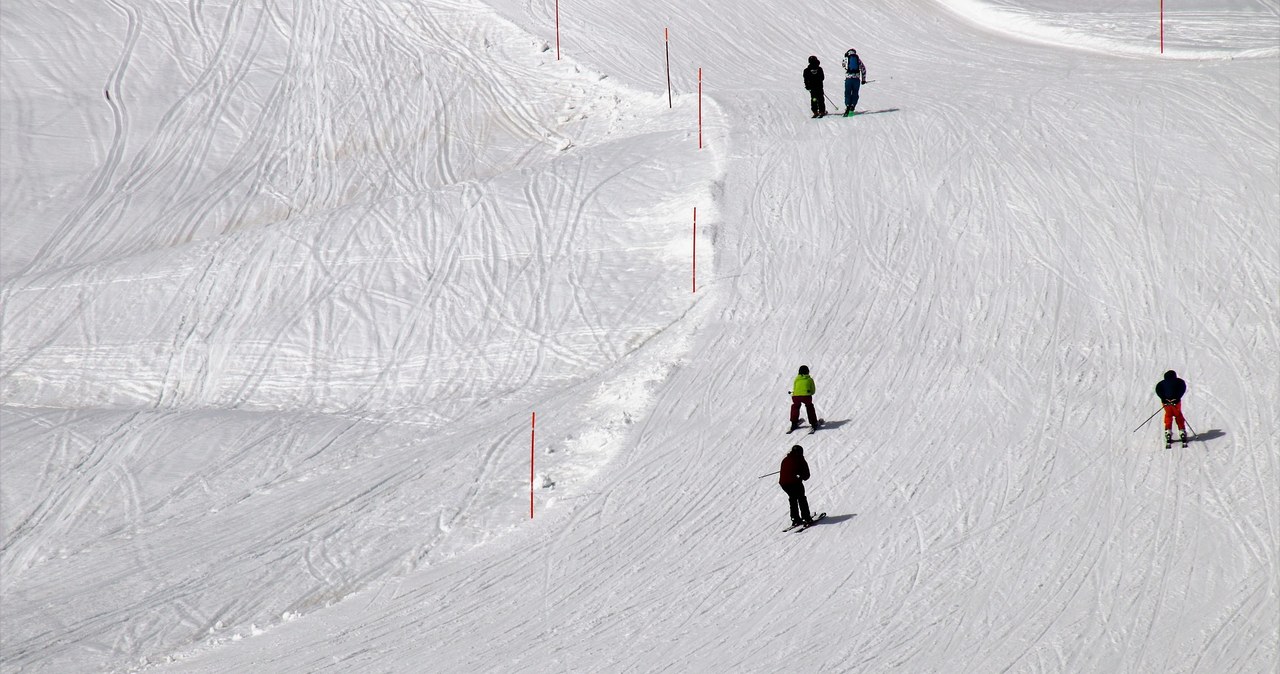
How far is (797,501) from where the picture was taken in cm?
A: 1450

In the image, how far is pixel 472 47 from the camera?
3127 cm

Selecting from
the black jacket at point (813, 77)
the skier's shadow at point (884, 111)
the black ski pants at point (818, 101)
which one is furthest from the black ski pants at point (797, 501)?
the skier's shadow at point (884, 111)

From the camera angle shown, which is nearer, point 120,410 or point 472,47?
point 120,410

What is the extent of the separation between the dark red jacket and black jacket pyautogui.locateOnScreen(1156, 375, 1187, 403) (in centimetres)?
468

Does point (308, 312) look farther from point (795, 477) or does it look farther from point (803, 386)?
point (795, 477)

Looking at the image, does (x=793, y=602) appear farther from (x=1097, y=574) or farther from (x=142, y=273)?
(x=142, y=273)

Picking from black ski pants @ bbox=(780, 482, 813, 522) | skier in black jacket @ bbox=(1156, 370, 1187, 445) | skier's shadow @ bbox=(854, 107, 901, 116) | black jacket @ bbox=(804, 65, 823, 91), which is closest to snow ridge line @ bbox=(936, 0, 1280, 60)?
skier's shadow @ bbox=(854, 107, 901, 116)

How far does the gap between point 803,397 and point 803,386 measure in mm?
171

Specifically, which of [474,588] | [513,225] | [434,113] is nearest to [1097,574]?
[474,588]

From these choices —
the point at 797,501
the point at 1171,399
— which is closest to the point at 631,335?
the point at 797,501

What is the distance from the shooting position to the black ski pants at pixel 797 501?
14.3 m

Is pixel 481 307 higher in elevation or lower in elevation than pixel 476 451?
higher

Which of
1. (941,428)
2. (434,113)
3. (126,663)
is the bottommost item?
(126,663)

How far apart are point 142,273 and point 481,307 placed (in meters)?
6.46
